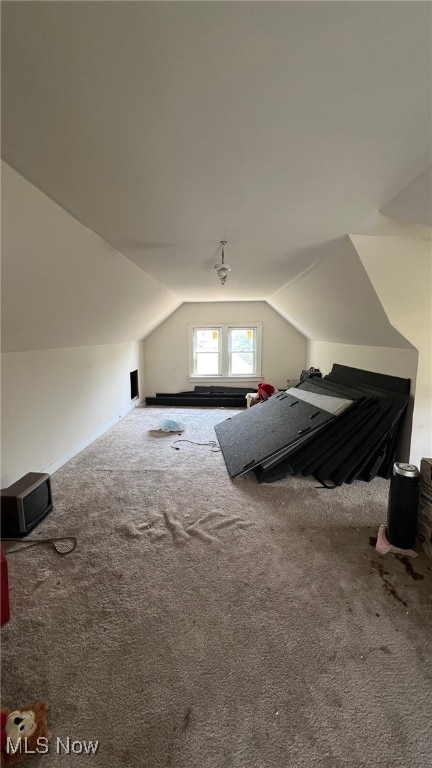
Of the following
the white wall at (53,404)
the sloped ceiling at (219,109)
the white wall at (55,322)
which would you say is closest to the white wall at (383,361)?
the sloped ceiling at (219,109)

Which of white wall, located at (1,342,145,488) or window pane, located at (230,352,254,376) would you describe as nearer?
white wall, located at (1,342,145,488)

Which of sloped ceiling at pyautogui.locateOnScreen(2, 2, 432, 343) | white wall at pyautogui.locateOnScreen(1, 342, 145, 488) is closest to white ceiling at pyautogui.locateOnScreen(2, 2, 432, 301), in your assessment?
sloped ceiling at pyautogui.locateOnScreen(2, 2, 432, 343)

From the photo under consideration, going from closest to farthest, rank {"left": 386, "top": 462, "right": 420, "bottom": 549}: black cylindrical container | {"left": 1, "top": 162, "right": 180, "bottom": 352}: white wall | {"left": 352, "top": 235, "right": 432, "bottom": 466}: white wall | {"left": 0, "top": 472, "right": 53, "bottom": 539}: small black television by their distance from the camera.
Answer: {"left": 1, "top": 162, "right": 180, "bottom": 352}: white wall < {"left": 386, "top": 462, "right": 420, "bottom": 549}: black cylindrical container < {"left": 0, "top": 472, "right": 53, "bottom": 539}: small black television < {"left": 352, "top": 235, "right": 432, "bottom": 466}: white wall

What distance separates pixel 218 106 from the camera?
1007 millimetres

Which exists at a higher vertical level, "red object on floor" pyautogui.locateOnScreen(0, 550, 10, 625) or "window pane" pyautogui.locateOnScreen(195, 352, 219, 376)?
"window pane" pyautogui.locateOnScreen(195, 352, 219, 376)

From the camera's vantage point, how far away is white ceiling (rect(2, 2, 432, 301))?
75 centimetres

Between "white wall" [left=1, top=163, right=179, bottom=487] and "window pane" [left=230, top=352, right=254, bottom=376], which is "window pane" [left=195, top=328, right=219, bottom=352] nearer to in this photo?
"window pane" [left=230, top=352, right=254, bottom=376]

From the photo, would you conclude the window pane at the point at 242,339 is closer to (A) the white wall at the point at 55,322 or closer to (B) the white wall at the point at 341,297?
(B) the white wall at the point at 341,297

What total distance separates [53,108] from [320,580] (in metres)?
2.40

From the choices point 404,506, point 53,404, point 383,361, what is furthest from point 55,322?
point 383,361

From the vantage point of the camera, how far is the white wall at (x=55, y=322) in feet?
5.45

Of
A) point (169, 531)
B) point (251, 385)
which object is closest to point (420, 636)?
point (169, 531)

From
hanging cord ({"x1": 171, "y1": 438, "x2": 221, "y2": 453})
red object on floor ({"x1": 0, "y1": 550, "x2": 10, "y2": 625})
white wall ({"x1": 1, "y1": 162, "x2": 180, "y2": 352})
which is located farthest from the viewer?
hanging cord ({"x1": 171, "y1": 438, "x2": 221, "y2": 453})

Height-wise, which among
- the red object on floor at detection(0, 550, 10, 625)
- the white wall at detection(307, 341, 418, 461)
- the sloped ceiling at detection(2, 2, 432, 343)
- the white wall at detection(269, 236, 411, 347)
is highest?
the sloped ceiling at detection(2, 2, 432, 343)
